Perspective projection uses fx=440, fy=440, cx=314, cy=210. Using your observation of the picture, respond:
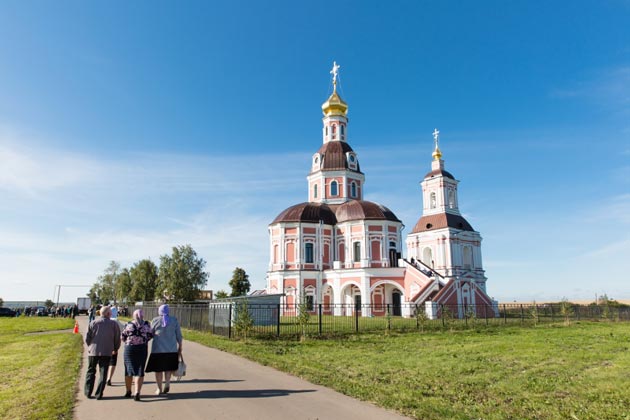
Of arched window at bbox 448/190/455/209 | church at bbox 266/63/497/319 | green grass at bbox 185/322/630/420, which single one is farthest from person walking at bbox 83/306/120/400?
arched window at bbox 448/190/455/209

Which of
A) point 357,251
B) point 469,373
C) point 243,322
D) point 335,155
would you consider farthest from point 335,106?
point 469,373

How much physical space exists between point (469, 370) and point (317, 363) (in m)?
3.81

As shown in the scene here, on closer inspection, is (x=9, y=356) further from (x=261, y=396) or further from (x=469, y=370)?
(x=469, y=370)

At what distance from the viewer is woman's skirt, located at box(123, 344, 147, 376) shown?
310 inches

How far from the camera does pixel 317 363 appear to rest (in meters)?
11.7

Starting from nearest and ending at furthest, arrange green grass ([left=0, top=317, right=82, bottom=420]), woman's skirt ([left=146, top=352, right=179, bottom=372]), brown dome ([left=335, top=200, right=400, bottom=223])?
green grass ([left=0, top=317, right=82, bottom=420]) → woman's skirt ([left=146, top=352, right=179, bottom=372]) → brown dome ([left=335, top=200, right=400, bottom=223])

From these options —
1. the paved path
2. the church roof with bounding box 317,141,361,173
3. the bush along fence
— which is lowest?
the paved path

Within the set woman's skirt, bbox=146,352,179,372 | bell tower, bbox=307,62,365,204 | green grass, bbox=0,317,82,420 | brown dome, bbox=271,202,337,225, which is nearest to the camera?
green grass, bbox=0,317,82,420

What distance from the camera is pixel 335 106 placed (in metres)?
52.3

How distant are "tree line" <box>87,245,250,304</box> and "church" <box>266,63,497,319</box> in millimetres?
9603

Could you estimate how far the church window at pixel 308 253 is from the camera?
43.2 metres

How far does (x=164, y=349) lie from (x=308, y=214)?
3579 centimetres

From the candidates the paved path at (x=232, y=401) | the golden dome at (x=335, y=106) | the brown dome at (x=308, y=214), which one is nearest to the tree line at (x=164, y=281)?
the brown dome at (x=308, y=214)

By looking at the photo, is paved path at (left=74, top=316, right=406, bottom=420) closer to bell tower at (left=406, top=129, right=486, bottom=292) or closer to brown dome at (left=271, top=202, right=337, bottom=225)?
brown dome at (left=271, top=202, right=337, bottom=225)
